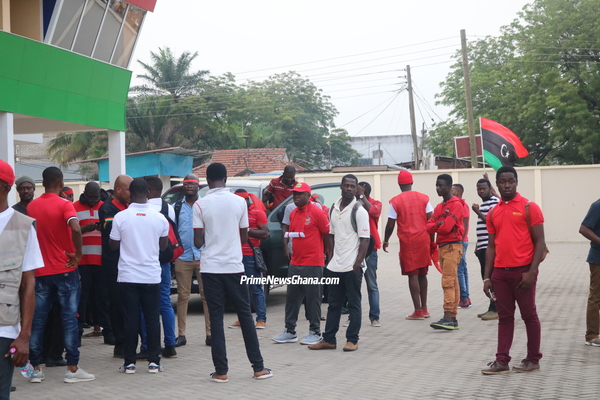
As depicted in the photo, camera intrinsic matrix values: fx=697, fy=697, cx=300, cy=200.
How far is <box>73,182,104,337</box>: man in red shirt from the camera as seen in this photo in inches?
324

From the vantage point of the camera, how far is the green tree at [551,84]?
3625 centimetres

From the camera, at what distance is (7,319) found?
3.79 metres

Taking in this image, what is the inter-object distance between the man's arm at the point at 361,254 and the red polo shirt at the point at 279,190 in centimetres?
319

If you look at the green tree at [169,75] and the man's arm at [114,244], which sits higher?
the green tree at [169,75]

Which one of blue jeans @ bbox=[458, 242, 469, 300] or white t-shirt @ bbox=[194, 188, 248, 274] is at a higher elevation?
white t-shirt @ bbox=[194, 188, 248, 274]

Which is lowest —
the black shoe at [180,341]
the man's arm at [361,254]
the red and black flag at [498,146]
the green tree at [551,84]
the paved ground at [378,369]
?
the paved ground at [378,369]

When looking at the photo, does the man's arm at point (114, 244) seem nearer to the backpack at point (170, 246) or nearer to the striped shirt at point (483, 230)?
the backpack at point (170, 246)

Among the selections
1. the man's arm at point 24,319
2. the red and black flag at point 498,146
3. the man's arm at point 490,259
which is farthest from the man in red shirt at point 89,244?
the red and black flag at point 498,146

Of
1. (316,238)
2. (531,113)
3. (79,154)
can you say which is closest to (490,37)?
(531,113)

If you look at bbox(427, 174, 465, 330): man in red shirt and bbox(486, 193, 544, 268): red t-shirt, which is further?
bbox(427, 174, 465, 330): man in red shirt

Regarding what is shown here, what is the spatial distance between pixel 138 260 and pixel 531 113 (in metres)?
34.2

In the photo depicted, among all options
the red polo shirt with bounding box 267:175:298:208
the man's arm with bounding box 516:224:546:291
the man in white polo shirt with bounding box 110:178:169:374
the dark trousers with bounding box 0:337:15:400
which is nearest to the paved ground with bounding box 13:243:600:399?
the man in white polo shirt with bounding box 110:178:169:374

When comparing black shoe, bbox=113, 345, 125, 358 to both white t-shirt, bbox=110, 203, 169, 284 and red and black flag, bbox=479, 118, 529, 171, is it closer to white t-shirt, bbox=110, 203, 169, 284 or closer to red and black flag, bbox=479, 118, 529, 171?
white t-shirt, bbox=110, 203, 169, 284

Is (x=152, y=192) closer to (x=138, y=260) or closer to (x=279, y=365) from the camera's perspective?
(x=138, y=260)
